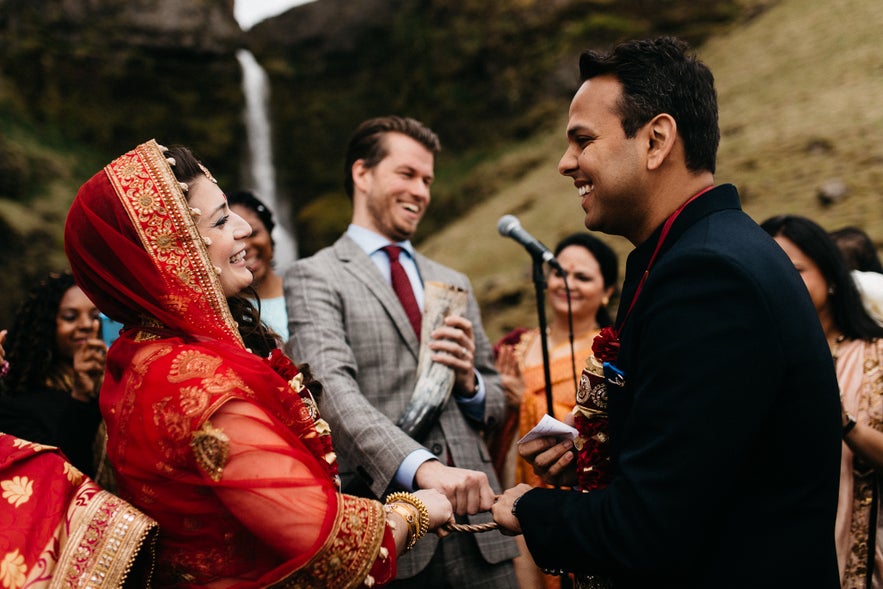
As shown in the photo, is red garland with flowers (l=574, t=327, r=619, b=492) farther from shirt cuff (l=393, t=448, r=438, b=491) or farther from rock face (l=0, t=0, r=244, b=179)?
rock face (l=0, t=0, r=244, b=179)

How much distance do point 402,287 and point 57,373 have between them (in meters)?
1.70

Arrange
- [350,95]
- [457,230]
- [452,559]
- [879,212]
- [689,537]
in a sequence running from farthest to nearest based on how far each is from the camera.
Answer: [350,95] → [457,230] → [879,212] → [452,559] → [689,537]

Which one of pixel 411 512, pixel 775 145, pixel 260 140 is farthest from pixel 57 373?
pixel 260 140

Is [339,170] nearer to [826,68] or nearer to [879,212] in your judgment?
[826,68]

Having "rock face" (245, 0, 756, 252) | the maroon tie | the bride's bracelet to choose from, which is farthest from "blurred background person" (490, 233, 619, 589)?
"rock face" (245, 0, 756, 252)

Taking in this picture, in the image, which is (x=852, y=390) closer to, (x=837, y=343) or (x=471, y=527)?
(x=837, y=343)

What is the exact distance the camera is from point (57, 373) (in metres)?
3.29

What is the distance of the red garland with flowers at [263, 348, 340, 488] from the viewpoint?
1.77 metres

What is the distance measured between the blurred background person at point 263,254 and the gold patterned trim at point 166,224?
1.87 meters

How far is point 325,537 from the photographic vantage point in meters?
1.57

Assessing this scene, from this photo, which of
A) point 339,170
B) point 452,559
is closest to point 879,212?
point 452,559

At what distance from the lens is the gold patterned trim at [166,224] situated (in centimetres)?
172

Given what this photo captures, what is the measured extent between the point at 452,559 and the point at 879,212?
8.48 m

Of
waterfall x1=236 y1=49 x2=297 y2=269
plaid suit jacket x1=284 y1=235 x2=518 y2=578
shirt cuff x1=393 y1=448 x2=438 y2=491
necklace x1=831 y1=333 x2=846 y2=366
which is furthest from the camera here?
waterfall x1=236 y1=49 x2=297 y2=269
